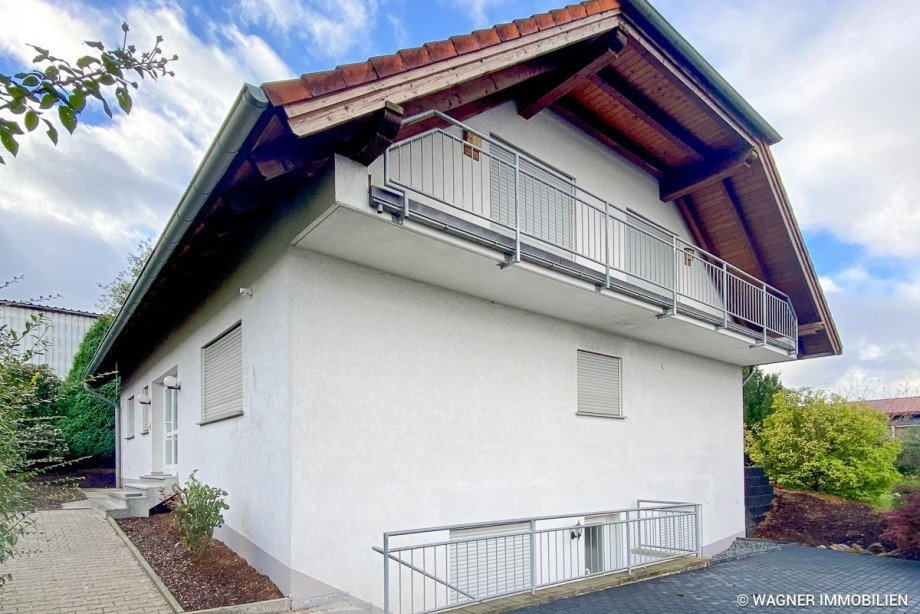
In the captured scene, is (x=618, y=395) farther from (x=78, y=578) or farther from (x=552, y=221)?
(x=78, y=578)

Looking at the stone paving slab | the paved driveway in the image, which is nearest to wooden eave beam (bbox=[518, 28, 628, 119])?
the paved driveway

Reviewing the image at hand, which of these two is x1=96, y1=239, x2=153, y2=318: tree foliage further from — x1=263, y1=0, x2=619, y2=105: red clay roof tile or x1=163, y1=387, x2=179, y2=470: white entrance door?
x1=263, y1=0, x2=619, y2=105: red clay roof tile

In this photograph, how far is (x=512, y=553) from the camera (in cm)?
765

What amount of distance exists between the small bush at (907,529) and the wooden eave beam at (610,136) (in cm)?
758

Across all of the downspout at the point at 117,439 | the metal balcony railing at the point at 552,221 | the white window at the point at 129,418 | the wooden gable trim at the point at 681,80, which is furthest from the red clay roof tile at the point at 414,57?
the downspout at the point at 117,439

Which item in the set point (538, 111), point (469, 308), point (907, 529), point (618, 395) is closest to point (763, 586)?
point (618, 395)

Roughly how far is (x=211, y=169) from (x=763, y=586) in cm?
839

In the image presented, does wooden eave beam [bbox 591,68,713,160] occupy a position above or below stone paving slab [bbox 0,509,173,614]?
above

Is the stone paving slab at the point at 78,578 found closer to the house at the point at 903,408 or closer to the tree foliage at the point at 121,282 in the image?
the tree foliage at the point at 121,282

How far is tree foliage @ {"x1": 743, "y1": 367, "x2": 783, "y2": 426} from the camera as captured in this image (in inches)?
717

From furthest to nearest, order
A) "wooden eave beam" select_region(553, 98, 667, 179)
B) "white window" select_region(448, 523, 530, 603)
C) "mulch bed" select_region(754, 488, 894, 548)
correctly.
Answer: "mulch bed" select_region(754, 488, 894, 548)
"wooden eave beam" select_region(553, 98, 667, 179)
"white window" select_region(448, 523, 530, 603)

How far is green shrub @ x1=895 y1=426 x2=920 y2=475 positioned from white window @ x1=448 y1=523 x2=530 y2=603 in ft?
56.0

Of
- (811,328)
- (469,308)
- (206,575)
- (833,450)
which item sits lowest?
(833,450)

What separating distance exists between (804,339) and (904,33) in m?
6.32
